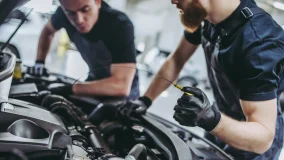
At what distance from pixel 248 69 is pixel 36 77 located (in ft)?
3.75

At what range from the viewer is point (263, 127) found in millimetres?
1086

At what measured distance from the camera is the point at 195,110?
3.10ft

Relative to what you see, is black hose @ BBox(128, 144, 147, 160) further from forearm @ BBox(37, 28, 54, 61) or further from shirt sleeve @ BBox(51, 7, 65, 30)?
forearm @ BBox(37, 28, 54, 61)

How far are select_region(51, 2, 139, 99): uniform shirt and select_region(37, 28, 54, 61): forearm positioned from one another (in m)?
0.16

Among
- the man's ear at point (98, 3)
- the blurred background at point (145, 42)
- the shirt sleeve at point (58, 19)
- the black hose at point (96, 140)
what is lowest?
the blurred background at point (145, 42)

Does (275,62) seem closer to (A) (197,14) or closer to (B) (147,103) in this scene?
(A) (197,14)

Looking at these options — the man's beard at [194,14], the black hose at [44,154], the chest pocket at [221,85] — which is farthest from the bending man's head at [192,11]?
the black hose at [44,154]

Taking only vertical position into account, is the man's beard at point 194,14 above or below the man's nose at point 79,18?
above

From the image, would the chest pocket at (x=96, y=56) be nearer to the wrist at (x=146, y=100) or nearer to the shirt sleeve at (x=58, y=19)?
the shirt sleeve at (x=58, y=19)

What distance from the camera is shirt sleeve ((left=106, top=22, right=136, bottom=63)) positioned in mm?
1697

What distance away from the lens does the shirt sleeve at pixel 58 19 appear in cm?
159

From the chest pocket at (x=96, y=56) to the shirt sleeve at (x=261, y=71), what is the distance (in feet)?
2.62

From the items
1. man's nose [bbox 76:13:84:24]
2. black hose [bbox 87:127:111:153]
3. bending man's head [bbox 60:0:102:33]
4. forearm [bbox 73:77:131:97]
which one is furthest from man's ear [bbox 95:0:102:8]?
black hose [bbox 87:127:111:153]

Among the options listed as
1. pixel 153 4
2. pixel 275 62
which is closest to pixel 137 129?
pixel 275 62
